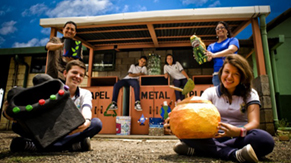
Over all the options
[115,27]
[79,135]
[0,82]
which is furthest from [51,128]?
[0,82]

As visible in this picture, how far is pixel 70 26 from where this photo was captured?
2.89 m

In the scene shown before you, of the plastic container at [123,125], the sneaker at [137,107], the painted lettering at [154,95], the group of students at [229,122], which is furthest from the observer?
the painted lettering at [154,95]

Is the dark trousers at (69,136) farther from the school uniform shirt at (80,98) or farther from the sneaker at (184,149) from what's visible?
the sneaker at (184,149)

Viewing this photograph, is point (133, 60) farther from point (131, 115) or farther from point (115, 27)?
point (131, 115)

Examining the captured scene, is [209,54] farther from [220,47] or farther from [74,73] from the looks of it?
[74,73]

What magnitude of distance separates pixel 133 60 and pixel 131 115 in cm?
249

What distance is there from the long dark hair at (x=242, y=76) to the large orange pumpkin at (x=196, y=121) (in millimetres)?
444

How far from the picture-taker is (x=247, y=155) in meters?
1.26

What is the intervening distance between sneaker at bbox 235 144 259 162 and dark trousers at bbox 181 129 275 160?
0.08m

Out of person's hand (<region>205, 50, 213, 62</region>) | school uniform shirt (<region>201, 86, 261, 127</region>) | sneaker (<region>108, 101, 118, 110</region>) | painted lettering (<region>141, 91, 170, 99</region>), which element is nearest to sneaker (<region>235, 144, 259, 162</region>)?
school uniform shirt (<region>201, 86, 261, 127</region>)

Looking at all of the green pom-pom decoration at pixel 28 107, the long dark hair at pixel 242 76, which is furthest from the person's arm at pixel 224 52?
the green pom-pom decoration at pixel 28 107

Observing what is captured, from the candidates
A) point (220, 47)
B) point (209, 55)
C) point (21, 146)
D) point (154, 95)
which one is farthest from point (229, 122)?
point (154, 95)

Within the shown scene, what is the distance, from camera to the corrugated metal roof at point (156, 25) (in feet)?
14.1

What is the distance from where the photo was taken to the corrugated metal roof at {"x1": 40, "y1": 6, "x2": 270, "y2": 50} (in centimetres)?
430
